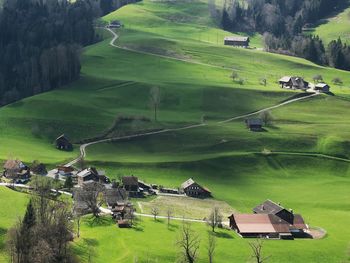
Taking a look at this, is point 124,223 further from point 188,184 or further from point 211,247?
point 188,184

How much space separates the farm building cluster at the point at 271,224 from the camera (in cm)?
10756

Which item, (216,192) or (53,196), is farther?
(216,192)

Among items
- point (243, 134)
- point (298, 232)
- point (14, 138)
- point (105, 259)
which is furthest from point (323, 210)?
point (14, 138)

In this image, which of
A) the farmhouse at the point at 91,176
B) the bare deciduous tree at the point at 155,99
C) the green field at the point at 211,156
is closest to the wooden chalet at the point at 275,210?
the green field at the point at 211,156

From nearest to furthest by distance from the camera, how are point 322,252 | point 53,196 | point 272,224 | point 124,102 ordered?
point 322,252
point 272,224
point 53,196
point 124,102

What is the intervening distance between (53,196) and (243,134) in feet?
209

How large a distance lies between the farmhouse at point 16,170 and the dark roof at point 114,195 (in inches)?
856

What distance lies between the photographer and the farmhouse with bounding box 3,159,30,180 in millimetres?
129500

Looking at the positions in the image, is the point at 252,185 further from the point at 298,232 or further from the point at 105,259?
the point at 105,259

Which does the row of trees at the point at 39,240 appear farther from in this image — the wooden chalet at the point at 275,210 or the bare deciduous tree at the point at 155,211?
the wooden chalet at the point at 275,210

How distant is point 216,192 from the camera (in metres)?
132

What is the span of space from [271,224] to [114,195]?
3075cm

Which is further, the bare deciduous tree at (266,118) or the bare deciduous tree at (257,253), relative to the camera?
the bare deciduous tree at (266,118)

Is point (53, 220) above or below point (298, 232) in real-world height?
above
